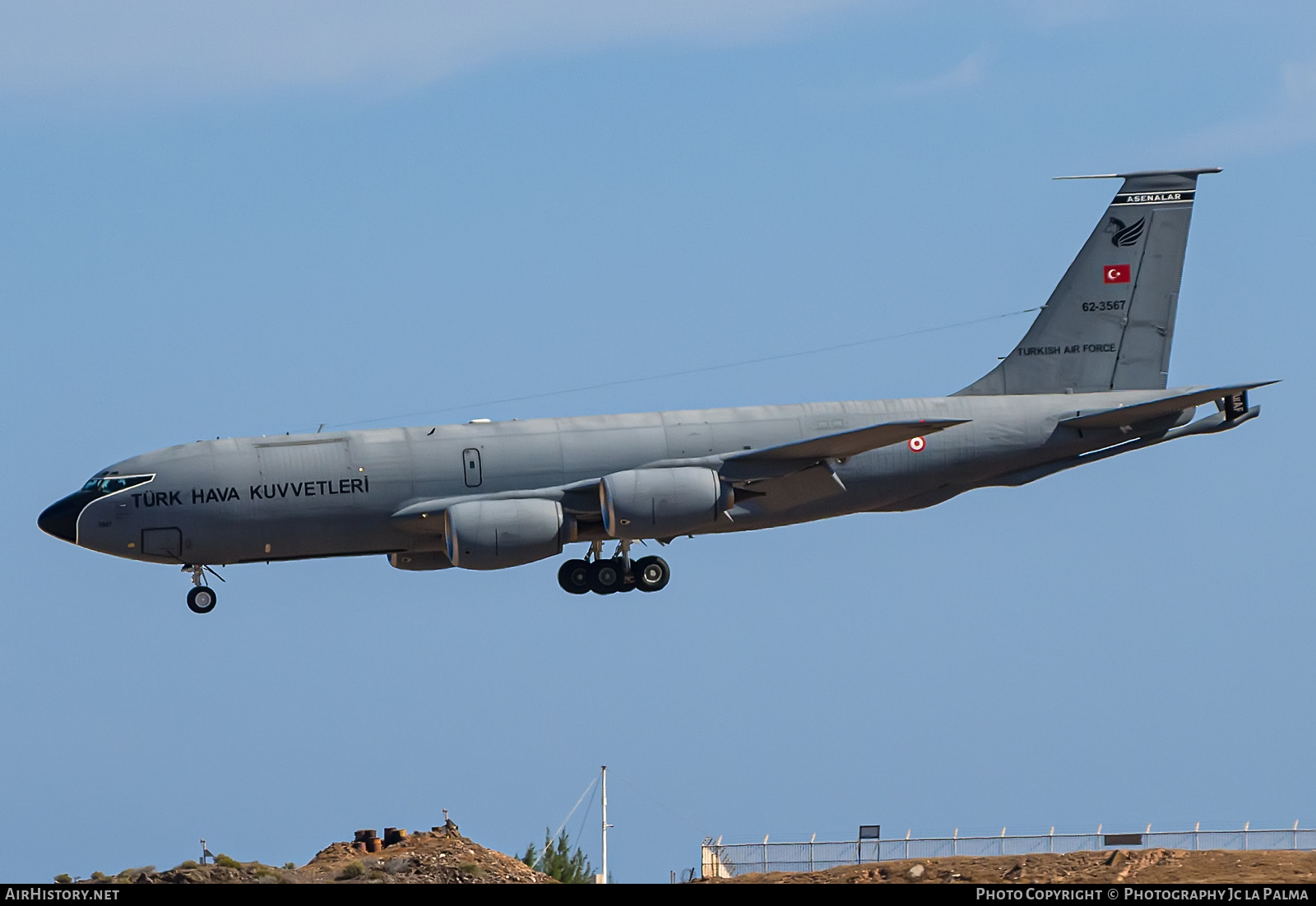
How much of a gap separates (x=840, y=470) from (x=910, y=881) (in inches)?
408

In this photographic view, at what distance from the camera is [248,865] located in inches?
1954

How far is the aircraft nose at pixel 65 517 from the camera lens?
51.8 metres

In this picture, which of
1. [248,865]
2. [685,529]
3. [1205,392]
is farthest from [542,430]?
[1205,392]

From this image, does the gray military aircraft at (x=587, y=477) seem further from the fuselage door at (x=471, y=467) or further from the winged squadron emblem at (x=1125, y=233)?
the winged squadron emblem at (x=1125, y=233)

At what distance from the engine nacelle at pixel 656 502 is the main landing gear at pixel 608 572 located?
102 inches

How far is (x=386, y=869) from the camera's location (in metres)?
50.8

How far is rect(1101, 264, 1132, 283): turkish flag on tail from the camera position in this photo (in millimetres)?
58281

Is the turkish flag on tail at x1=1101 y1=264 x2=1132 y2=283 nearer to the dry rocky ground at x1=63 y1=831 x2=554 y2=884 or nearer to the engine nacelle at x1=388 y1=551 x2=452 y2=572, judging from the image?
the engine nacelle at x1=388 y1=551 x2=452 y2=572

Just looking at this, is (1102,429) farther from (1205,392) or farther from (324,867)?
(324,867)

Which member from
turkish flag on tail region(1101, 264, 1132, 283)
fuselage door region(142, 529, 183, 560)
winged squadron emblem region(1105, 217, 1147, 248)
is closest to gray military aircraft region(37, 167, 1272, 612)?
fuselage door region(142, 529, 183, 560)

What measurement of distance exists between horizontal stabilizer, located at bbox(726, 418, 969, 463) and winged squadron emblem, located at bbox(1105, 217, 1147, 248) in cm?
876

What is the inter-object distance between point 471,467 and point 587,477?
2.89 m

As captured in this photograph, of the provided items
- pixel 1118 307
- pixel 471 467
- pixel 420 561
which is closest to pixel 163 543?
pixel 420 561

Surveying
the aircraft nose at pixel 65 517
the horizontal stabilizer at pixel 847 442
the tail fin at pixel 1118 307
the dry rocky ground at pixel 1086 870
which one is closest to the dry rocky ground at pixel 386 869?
the dry rocky ground at pixel 1086 870
